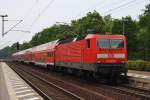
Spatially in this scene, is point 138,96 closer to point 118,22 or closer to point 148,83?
point 148,83

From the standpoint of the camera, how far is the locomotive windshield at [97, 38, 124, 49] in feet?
82.3

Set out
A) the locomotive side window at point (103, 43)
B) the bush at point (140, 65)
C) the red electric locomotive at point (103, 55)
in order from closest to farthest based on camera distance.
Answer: the red electric locomotive at point (103, 55), the locomotive side window at point (103, 43), the bush at point (140, 65)

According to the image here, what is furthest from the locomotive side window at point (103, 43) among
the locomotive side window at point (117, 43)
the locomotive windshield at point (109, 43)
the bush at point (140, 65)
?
the bush at point (140, 65)

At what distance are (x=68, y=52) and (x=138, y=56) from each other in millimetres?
27716

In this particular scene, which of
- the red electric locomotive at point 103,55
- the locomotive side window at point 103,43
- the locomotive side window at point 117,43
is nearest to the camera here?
the red electric locomotive at point 103,55

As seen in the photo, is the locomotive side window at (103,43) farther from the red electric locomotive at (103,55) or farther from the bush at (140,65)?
the bush at (140,65)

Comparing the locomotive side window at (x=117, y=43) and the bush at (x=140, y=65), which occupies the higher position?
the locomotive side window at (x=117, y=43)

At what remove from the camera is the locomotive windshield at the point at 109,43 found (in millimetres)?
25078

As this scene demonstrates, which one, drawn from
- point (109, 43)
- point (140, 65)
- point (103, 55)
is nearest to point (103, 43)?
point (109, 43)

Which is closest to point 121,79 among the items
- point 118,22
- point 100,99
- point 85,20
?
point 100,99

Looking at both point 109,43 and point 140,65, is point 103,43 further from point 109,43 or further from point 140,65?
point 140,65

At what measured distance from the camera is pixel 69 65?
31953 millimetres

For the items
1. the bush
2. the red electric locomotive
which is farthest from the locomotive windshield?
the bush

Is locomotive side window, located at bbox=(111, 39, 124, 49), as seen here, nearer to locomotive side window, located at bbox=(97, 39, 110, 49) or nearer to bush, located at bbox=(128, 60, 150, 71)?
locomotive side window, located at bbox=(97, 39, 110, 49)
